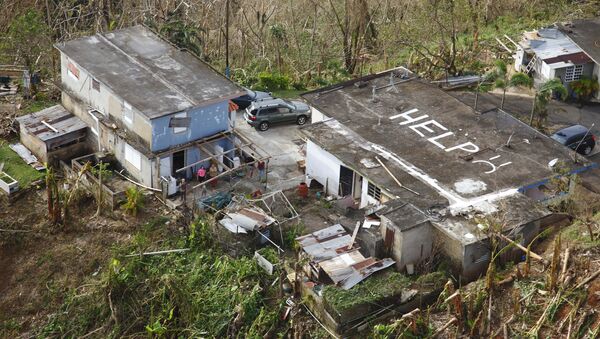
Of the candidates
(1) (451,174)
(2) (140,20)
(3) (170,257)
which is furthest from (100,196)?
(2) (140,20)

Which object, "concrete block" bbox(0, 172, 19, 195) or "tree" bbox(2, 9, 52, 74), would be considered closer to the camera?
"concrete block" bbox(0, 172, 19, 195)

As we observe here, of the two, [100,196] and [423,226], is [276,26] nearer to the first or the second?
[100,196]

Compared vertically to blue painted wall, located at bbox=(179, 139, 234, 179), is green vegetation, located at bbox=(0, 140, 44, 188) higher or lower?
lower

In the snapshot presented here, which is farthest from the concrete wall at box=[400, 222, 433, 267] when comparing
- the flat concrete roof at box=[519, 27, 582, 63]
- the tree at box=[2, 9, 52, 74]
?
the tree at box=[2, 9, 52, 74]

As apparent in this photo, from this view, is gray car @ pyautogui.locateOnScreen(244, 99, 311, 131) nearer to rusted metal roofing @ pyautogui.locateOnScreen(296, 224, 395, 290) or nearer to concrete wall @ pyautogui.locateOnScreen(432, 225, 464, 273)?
rusted metal roofing @ pyautogui.locateOnScreen(296, 224, 395, 290)

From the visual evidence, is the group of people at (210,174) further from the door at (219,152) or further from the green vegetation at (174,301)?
the green vegetation at (174,301)

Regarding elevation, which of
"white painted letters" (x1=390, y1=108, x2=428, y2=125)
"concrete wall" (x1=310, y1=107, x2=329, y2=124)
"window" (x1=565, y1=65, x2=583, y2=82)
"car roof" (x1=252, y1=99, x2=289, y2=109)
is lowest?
"car roof" (x1=252, y1=99, x2=289, y2=109)
